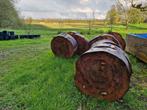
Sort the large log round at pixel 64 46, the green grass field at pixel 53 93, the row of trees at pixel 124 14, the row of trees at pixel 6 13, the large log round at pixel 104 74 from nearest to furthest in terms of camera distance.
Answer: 1. the large log round at pixel 104 74
2. the green grass field at pixel 53 93
3. the large log round at pixel 64 46
4. the row of trees at pixel 6 13
5. the row of trees at pixel 124 14

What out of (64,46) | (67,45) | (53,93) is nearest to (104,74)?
(53,93)

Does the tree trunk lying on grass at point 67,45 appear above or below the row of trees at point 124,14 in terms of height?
below

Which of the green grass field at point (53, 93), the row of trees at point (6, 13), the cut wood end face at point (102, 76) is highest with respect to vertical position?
the row of trees at point (6, 13)

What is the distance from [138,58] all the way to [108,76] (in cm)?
441

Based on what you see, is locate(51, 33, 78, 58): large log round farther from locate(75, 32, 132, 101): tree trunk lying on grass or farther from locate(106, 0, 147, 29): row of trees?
locate(106, 0, 147, 29): row of trees

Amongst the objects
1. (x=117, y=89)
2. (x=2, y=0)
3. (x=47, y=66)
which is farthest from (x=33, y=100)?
(x=2, y=0)

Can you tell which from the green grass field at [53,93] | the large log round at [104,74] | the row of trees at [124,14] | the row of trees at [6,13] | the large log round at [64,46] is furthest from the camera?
the row of trees at [124,14]

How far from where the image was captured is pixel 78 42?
742 centimetres

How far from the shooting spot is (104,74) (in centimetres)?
376

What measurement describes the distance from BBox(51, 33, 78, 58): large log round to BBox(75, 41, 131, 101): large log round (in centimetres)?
291

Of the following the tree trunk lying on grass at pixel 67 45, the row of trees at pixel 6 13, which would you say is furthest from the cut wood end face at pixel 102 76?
the row of trees at pixel 6 13

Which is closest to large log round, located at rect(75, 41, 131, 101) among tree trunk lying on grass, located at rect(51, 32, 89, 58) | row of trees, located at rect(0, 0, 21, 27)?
tree trunk lying on grass, located at rect(51, 32, 89, 58)

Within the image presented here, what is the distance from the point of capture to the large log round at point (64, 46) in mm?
6824

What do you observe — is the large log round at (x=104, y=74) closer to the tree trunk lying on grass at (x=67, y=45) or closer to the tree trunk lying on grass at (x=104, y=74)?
the tree trunk lying on grass at (x=104, y=74)
